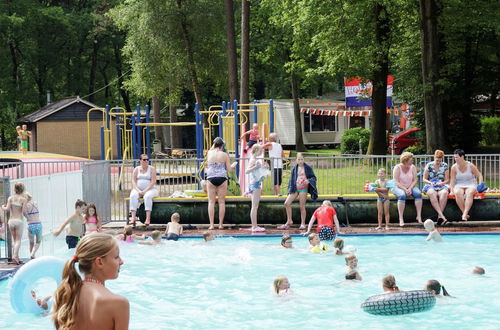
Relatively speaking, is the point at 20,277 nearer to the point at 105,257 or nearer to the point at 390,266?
the point at 105,257

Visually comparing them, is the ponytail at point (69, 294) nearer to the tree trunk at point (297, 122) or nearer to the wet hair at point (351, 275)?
the wet hair at point (351, 275)

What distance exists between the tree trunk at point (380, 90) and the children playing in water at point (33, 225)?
65.7 ft

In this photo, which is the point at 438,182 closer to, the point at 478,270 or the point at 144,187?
the point at 478,270

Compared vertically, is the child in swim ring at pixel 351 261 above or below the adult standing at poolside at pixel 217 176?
below

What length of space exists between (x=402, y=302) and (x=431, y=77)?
18.3 metres

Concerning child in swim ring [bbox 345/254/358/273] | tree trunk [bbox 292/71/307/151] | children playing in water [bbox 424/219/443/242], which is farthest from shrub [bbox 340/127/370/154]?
child in swim ring [bbox 345/254/358/273]

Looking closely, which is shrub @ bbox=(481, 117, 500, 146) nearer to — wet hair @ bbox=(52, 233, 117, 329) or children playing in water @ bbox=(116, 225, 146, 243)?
children playing in water @ bbox=(116, 225, 146, 243)

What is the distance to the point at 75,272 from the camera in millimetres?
4543

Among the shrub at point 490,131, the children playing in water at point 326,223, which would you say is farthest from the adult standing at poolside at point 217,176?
the shrub at point 490,131

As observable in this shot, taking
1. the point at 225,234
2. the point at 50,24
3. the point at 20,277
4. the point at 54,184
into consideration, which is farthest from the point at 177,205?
the point at 50,24

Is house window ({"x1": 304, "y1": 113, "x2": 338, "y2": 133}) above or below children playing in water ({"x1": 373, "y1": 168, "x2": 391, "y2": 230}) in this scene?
above

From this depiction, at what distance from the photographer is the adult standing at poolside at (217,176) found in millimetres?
18297

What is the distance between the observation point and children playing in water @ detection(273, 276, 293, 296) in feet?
37.8

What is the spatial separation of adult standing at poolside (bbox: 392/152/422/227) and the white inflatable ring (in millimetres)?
10390
